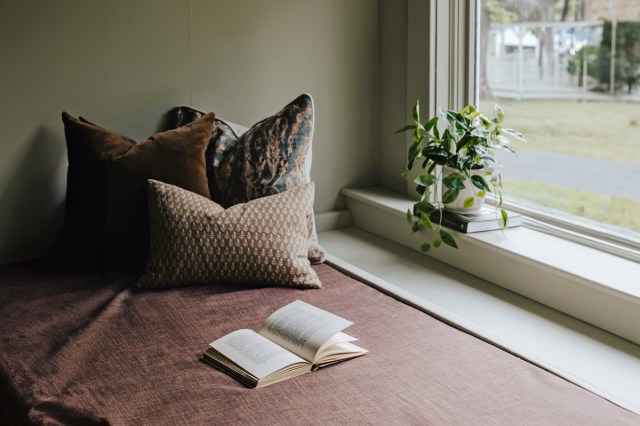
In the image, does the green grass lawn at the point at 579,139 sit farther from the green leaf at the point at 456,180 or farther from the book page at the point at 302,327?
the book page at the point at 302,327

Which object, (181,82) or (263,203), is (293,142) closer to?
(263,203)

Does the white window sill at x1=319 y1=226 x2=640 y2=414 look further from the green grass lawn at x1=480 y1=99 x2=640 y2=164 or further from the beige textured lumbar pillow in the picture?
the green grass lawn at x1=480 y1=99 x2=640 y2=164

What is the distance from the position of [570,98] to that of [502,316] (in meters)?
0.89

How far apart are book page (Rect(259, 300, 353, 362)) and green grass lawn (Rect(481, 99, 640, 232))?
113 centimetres

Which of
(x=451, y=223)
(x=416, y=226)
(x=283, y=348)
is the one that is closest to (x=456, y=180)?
(x=451, y=223)

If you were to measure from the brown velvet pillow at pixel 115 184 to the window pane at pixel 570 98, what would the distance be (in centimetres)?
128

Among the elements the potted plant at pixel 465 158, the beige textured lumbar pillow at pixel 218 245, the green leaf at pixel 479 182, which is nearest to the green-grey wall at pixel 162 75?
the beige textured lumbar pillow at pixel 218 245

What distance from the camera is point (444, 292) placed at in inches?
101

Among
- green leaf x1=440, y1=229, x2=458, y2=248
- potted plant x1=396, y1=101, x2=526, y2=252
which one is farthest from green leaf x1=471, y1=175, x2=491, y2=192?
green leaf x1=440, y1=229, x2=458, y2=248

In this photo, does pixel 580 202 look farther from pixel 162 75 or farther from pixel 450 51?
pixel 162 75

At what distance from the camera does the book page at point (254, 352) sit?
1873 millimetres

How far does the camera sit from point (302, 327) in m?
2.05

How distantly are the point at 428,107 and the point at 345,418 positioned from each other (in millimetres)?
1785

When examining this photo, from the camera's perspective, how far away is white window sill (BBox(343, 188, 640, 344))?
216cm
